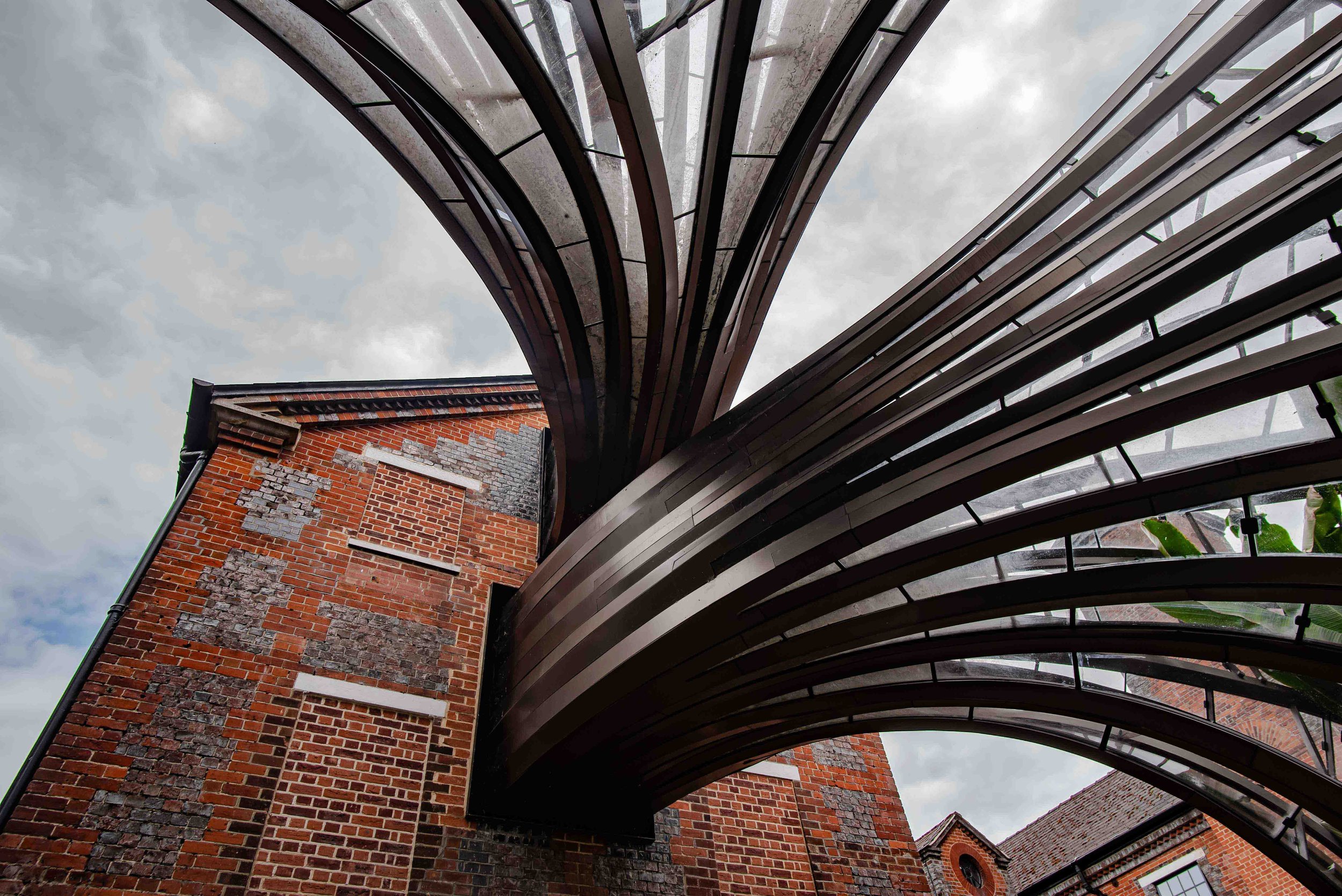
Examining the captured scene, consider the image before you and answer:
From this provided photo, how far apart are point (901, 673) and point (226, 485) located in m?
6.68

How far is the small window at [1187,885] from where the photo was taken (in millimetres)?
14156

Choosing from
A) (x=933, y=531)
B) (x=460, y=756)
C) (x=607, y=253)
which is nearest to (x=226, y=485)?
(x=460, y=756)

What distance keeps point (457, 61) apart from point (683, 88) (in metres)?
1.45

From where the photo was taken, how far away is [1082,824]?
61.7ft

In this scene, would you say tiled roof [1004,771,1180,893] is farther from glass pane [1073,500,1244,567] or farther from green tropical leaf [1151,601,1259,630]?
glass pane [1073,500,1244,567]

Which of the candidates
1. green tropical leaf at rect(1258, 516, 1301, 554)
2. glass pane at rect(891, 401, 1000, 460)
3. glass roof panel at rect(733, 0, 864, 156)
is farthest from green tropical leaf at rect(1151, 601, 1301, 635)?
glass roof panel at rect(733, 0, 864, 156)

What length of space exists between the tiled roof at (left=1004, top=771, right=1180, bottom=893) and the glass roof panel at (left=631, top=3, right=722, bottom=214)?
17.2 metres

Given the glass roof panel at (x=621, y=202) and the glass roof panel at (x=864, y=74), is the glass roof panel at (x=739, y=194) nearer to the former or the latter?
the glass roof panel at (x=864, y=74)

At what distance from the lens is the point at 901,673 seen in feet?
20.4

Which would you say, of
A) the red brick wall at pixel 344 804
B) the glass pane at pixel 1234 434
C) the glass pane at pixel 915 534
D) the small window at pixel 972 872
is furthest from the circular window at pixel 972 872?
the glass pane at pixel 1234 434

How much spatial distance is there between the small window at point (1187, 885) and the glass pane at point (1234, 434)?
49.0 feet

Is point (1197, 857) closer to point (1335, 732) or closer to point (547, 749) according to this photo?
point (1335, 732)

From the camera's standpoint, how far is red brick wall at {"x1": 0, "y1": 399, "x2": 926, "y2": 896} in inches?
212

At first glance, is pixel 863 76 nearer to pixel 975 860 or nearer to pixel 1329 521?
pixel 1329 521
